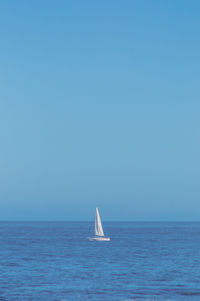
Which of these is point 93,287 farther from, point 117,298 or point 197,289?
point 197,289

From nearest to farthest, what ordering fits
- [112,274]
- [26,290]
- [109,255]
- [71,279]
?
[26,290]
[71,279]
[112,274]
[109,255]

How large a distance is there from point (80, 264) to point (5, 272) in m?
14.3

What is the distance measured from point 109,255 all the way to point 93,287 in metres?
37.4

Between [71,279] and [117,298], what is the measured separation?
12603 millimetres

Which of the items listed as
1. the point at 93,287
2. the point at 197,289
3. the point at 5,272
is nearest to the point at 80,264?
the point at 5,272

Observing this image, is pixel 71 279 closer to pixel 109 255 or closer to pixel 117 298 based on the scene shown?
pixel 117 298

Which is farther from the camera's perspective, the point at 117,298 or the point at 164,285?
the point at 164,285

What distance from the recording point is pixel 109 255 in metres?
88.1

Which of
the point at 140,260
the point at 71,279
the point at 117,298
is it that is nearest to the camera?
the point at 117,298

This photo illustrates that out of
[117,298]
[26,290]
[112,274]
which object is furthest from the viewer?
[112,274]

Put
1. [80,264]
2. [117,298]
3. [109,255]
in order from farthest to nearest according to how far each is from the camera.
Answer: [109,255] < [80,264] < [117,298]

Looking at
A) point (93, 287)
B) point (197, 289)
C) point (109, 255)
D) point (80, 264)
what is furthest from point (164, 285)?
point (109, 255)

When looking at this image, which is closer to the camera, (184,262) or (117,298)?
(117,298)

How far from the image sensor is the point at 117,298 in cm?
4509
